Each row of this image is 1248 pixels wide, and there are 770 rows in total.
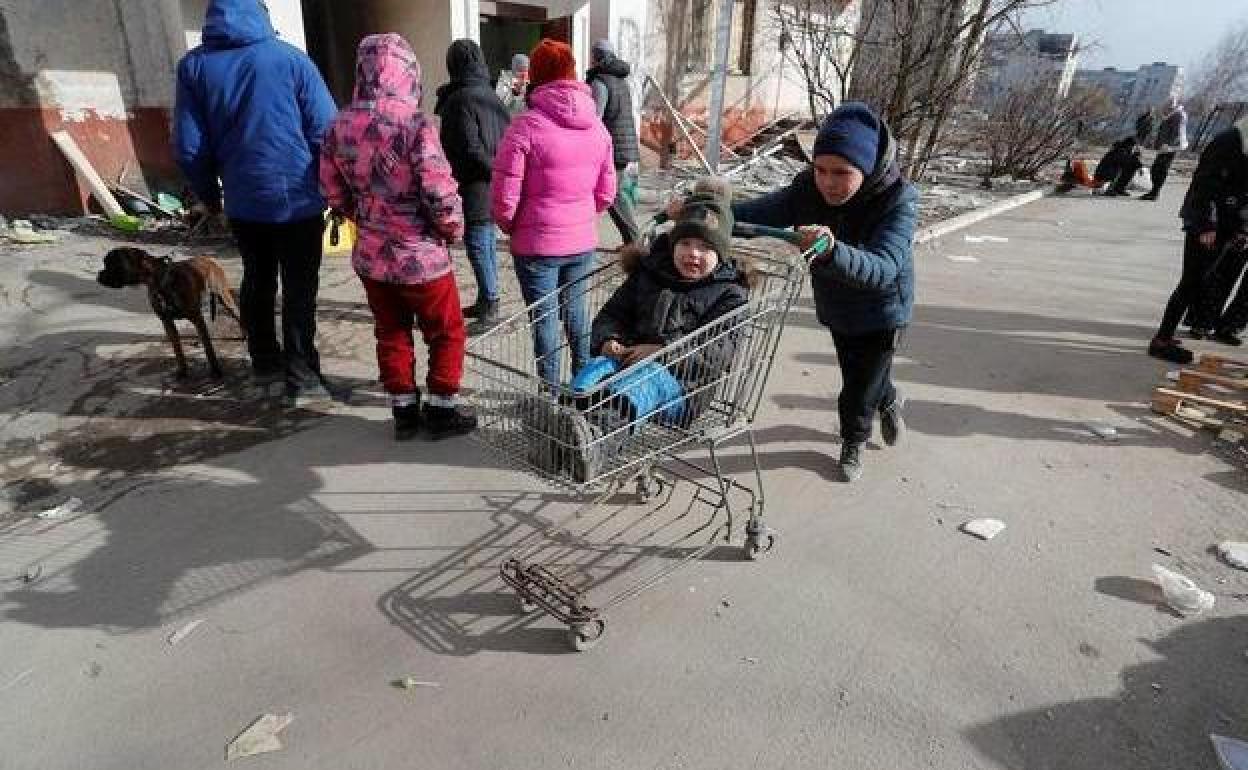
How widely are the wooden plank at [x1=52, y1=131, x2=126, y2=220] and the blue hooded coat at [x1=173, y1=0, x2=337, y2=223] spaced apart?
4.36m

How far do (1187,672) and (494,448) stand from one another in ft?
8.14

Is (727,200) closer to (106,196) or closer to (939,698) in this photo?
(939,698)

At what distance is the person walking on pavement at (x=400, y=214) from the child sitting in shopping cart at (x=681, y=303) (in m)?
1.02

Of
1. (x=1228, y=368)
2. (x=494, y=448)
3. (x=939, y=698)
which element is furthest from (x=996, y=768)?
(x=1228, y=368)

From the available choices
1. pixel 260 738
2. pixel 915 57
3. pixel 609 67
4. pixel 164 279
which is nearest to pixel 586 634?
pixel 260 738

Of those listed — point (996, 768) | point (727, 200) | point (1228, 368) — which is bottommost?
point (996, 768)

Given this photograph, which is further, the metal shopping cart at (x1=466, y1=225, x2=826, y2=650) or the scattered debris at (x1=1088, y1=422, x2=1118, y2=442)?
the scattered debris at (x1=1088, y1=422, x2=1118, y2=442)

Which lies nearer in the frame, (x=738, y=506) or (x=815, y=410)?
(x=738, y=506)

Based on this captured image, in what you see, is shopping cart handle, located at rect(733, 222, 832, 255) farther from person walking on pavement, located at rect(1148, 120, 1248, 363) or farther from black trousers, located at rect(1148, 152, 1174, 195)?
black trousers, located at rect(1148, 152, 1174, 195)

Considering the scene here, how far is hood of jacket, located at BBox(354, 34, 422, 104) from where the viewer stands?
3.23 meters

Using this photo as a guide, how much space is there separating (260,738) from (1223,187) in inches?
239

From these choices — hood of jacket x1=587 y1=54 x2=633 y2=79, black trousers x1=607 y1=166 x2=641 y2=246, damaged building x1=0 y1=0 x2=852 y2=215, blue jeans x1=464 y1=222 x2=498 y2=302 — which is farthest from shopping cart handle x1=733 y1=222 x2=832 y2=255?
damaged building x1=0 y1=0 x2=852 y2=215

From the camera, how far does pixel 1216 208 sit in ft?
15.8

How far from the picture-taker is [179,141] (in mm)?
3686
